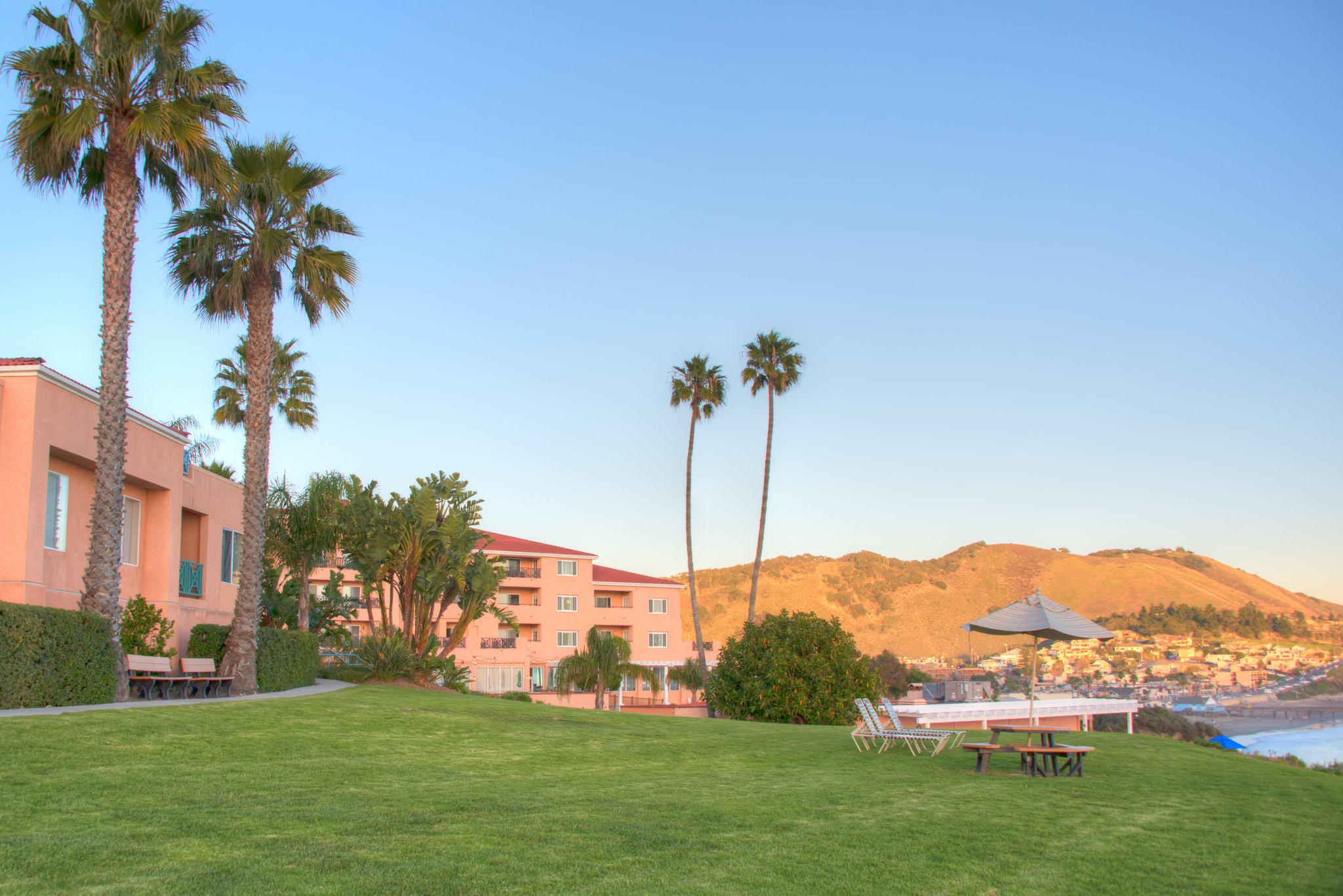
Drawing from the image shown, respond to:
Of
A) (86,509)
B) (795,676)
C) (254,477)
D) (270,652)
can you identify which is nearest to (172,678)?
(270,652)

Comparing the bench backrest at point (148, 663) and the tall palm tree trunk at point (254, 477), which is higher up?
the tall palm tree trunk at point (254, 477)

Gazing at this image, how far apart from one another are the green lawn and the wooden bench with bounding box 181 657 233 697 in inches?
222

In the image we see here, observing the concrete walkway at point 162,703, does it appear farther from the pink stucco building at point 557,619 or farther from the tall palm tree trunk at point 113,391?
the pink stucco building at point 557,619

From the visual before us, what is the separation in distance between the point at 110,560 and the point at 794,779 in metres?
12.8

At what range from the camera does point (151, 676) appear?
18906 millimetres

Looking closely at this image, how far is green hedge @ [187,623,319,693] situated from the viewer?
22.0m

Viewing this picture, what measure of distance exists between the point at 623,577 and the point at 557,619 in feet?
18.3

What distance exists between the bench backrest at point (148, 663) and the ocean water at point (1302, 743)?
3033 centimetres

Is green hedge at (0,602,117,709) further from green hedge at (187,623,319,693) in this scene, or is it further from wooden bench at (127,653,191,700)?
green hedge at (187,623,319,693)

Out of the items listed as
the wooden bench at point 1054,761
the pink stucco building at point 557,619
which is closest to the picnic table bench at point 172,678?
the wooden bench at point 1054,761

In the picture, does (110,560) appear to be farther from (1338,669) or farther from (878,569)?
(878,569)

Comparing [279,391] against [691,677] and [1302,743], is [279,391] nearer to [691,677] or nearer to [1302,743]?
[691,677]

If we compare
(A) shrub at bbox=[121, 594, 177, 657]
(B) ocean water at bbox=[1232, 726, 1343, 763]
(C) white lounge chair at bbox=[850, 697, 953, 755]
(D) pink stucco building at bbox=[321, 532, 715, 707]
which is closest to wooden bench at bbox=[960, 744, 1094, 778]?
(C) white lounge chair at bbox=[850, 697, 953, 755]

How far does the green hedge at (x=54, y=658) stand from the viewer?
574 inches
